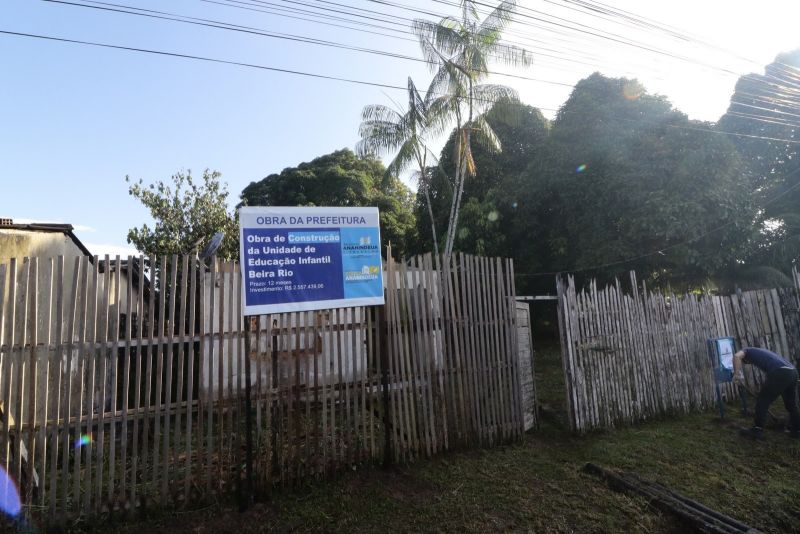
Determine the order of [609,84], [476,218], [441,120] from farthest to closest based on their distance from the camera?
1. [476,218]
2. [609,84]
3. [441,120]

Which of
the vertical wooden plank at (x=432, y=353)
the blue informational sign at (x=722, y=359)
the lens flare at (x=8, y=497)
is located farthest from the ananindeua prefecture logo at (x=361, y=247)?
the blue informational sign at (x=722, y=359)

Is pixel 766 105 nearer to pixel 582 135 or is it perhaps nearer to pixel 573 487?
pixel 582 135

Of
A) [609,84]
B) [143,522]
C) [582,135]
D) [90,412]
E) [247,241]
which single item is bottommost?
[143,522]

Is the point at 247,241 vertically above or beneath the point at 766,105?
beneath

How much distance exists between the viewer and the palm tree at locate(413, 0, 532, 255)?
13.2m

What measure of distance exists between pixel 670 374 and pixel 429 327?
15.5ft

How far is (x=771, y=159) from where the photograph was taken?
15352 millimetres

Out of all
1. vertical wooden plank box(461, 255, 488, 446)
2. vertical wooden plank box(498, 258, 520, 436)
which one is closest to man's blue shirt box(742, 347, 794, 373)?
vertical wooden plank box(498, 258, 520, 436)

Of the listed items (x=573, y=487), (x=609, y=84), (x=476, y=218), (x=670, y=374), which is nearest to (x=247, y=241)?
(x=573, y=487)

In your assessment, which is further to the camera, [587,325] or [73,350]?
[587,325]

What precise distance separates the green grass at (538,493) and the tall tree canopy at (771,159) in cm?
1210

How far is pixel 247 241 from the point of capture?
3773mm

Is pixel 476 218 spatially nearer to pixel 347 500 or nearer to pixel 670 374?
pixel 670 374

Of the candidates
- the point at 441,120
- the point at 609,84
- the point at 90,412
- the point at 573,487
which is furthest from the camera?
the point at 609,84
